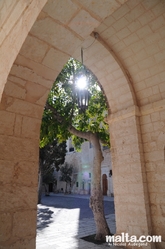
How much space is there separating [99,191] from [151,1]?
5.23m

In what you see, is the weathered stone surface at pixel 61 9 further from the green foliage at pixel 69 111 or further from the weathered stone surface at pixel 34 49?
the green foliage at pixel 69 111

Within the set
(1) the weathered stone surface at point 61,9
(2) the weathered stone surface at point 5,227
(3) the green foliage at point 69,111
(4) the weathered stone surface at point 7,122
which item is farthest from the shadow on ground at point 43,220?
(1) the weathered stone surface at point 61,9

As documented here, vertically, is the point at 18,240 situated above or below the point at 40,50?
below

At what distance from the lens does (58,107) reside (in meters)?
6.97

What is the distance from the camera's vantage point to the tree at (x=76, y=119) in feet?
19.4

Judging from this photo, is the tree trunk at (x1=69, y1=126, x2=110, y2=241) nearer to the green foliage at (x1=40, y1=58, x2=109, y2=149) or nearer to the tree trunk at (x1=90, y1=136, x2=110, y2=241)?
the tree trunk at (x1=90, y1=136, x2=110, y2=241)

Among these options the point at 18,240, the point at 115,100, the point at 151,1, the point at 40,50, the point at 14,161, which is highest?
the point at 151,1

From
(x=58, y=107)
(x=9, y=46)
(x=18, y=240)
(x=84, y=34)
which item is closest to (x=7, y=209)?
(x=18, y=240)

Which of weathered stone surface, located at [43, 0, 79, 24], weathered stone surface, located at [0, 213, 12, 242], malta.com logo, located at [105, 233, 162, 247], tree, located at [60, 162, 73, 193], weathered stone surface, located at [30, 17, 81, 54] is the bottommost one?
malta.com logo, located at [105, 233, 162, 247]

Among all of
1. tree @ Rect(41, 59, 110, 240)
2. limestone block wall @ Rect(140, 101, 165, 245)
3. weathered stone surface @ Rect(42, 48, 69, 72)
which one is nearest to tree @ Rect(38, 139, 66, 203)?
tree @ Rect(41, 59, 110, 240)

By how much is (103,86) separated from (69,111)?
2.27 metres

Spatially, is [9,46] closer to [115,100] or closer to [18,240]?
[18,240]

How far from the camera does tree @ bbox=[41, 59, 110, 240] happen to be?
591 cm

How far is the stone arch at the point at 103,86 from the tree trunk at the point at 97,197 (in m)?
1.36
